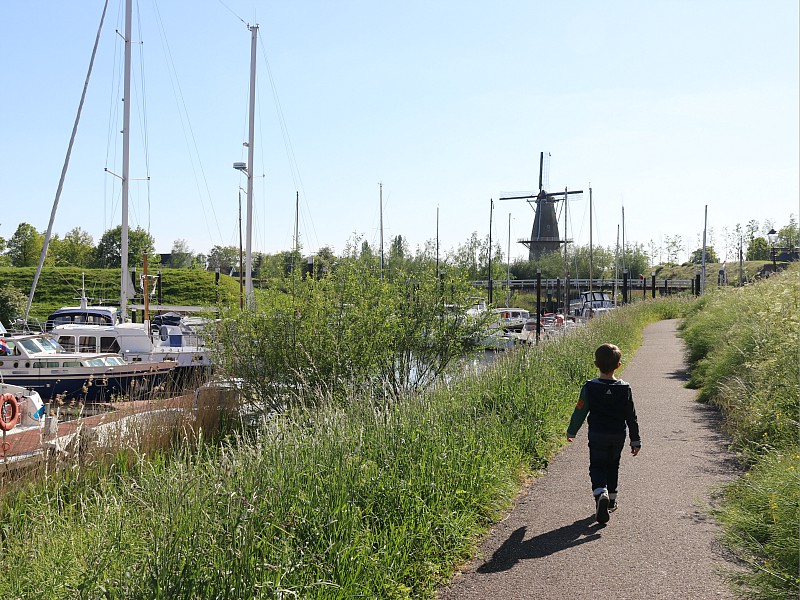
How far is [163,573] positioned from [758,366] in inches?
346

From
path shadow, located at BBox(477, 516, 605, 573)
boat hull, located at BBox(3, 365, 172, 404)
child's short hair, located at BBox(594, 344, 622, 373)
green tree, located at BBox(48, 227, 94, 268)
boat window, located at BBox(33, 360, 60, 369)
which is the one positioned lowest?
boat hull, located at BBox(3, 365, 172, 404)

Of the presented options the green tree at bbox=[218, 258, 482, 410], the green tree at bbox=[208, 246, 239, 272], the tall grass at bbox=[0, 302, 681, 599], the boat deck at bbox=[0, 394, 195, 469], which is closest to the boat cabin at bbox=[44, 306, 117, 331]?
the boat deck at bbox=[0, 394, 195, 469]

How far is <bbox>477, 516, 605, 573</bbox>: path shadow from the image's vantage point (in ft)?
20.1

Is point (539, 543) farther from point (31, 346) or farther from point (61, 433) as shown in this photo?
point (31, 346)

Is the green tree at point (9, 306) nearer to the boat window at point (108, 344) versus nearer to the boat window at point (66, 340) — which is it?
the boat window at point (66, 340)

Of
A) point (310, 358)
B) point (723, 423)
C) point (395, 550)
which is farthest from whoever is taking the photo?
point (310, 358)

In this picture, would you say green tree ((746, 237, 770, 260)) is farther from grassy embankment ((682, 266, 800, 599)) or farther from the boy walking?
the boy walking

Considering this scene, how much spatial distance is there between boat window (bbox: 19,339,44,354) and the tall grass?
1677cm

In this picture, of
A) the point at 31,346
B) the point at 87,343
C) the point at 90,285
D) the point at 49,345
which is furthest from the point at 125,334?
the point at 90,285

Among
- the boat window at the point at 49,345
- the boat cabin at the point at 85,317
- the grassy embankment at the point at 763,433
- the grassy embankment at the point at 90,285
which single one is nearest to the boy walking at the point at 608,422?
the grassy embankment at the point at 763,433

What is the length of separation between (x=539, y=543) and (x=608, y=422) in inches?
56.4

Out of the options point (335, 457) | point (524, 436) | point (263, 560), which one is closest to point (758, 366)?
point (524, 436)

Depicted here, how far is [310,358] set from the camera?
45.1ft

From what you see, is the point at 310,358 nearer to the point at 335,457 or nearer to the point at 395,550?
the point at 335,457
